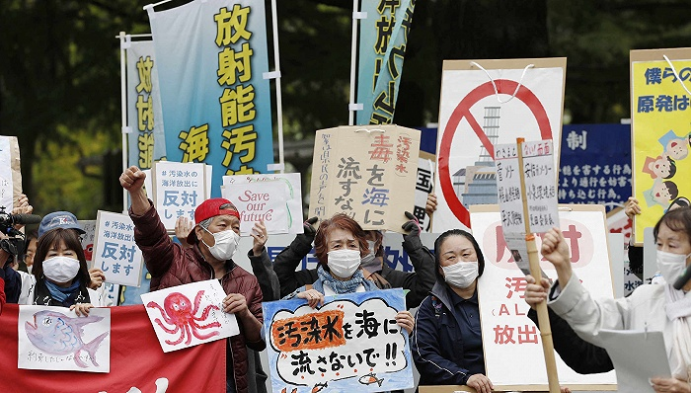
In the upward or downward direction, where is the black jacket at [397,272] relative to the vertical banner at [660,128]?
downward

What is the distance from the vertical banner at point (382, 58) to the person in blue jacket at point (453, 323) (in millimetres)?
2258

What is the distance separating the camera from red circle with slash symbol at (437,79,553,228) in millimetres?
8352

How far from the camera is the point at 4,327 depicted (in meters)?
6.61

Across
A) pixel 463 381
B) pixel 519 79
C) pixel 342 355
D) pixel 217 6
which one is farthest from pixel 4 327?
pixel 519 79

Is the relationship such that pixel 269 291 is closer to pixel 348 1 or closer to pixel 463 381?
pixel 463 381

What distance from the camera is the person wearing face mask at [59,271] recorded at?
265 inches

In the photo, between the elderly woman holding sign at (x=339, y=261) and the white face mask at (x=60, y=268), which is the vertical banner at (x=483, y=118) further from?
the white face mask at (x=60, y=268)

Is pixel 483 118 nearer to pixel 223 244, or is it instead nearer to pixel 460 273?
pixel 460 273

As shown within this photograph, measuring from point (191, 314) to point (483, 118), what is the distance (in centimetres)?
297

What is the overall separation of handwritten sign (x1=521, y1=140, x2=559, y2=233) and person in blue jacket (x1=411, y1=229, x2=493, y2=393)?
1442 mm

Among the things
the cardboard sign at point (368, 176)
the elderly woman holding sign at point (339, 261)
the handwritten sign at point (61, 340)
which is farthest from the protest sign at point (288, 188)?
the handwritten sign at point (61, 340)

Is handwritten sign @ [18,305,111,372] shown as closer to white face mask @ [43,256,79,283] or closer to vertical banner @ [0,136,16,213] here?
white face mask @ [43,256,79,283]

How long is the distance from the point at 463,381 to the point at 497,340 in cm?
37

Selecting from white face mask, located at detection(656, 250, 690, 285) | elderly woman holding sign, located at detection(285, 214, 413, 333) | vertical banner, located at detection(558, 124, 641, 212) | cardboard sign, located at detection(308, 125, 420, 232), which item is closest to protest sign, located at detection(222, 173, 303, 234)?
cardboard sign, located at detection(308, 125, 420, 232)
